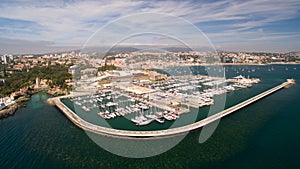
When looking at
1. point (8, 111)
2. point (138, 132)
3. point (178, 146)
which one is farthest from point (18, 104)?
point (178, 146)

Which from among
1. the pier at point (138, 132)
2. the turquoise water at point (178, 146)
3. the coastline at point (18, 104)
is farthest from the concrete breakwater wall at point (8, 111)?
the pier at point (138, 132)

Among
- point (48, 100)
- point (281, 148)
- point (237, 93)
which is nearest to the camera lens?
point (281, 148)

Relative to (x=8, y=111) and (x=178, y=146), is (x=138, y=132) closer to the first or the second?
(x=178, y=146)

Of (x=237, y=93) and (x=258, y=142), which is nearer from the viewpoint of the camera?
(x=258, y=142)

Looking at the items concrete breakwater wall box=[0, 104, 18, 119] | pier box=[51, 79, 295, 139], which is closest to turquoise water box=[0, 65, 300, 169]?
pier box=[51, 79, 295, 139]

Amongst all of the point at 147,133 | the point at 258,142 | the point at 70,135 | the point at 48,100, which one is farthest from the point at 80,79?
the point at 258,142

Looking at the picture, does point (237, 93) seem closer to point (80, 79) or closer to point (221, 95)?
point (221, 95)

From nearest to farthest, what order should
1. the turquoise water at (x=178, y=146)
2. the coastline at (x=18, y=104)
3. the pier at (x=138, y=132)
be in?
the turquoise water at (x=178, y=146) < the pier at (x=138, y=132) < the coastline at (x=18, y=104)

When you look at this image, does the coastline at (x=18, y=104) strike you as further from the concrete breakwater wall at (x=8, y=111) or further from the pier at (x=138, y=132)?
the pier at (x=138, y=132)
